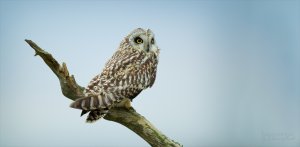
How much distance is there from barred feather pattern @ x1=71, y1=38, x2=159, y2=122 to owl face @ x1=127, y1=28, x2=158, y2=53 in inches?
1.2

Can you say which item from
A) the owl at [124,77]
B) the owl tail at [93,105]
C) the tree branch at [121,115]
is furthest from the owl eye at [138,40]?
the owl tail at [93,105]

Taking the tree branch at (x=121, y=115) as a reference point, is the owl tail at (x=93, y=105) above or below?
below

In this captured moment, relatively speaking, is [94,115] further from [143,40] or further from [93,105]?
[143,40]

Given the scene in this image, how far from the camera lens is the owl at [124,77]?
272 cm

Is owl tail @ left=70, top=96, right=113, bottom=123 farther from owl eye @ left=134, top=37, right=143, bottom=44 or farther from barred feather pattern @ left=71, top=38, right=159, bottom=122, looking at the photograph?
owl eye @ left=134, top=37, right=143, bottom=44

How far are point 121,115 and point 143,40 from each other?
0.58m

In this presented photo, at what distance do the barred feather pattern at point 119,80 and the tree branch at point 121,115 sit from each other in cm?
13

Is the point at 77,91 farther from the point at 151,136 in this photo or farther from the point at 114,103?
the point at 151,136

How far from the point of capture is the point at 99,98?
2.70m

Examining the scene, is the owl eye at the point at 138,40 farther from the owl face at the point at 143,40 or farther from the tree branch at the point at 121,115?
the tree branch at the point at 121,115

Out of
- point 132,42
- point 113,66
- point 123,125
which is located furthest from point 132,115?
point 132,42

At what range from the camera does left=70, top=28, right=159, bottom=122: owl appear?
8.92 ft

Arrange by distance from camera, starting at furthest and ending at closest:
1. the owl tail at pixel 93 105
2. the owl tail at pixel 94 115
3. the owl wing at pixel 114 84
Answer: the owl tail at pixel 94 115
the owl wing at pixel 114 84
the owl tail at pixel 93 105

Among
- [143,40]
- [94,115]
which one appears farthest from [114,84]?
[143,40]
